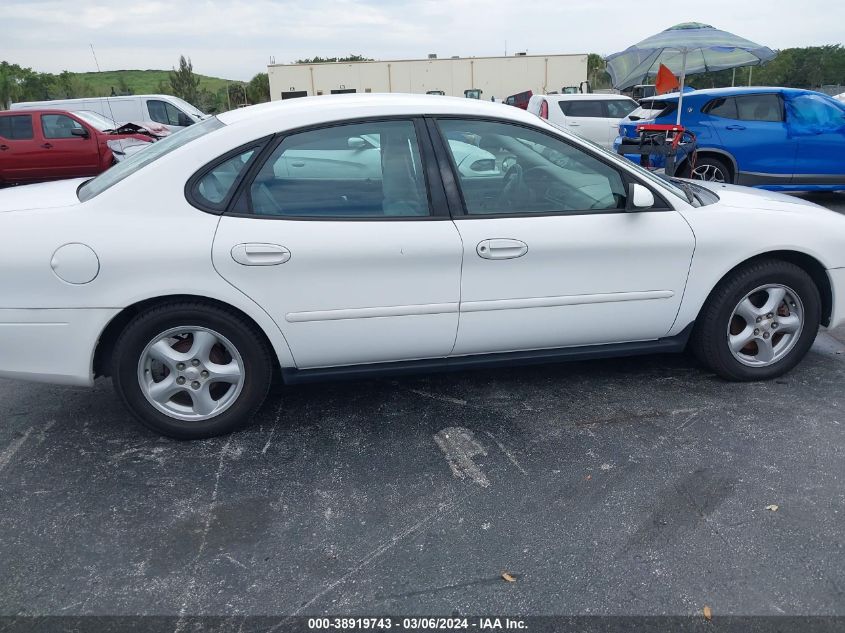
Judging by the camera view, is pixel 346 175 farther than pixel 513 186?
No

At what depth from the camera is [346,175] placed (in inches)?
129

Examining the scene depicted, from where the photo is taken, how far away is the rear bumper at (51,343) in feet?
10.1

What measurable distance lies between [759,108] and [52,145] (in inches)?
485

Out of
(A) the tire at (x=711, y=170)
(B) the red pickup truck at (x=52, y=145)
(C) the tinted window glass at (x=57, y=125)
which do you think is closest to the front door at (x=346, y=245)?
(A) the tire at (x=711, y=170)

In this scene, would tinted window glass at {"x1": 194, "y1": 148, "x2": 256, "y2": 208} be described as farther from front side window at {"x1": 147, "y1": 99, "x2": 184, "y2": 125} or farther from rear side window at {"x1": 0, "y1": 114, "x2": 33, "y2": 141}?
front side window at {"x1": 147, "y1": 99, "x2": 184, "y2": 125}

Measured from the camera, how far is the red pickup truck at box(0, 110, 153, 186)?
13336mm

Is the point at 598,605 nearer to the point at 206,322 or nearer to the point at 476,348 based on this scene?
the point at 476,348

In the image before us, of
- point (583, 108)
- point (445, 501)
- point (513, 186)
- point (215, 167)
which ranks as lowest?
point (445, 501)

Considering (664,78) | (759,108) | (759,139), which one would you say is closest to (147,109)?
(664,78)

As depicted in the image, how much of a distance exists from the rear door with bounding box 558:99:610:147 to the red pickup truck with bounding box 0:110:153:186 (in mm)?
8416

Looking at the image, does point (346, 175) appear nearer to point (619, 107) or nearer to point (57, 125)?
point (57, 125)

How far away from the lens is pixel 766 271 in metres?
3.65

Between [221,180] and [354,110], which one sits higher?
[354,110]

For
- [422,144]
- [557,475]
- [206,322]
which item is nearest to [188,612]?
[206,322]
